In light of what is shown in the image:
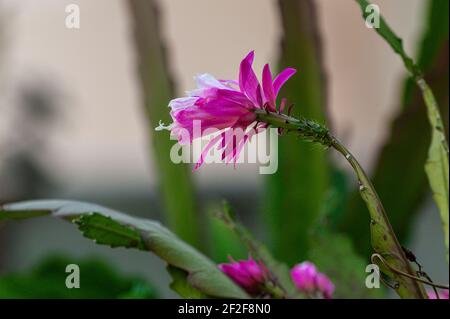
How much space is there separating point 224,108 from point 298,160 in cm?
28

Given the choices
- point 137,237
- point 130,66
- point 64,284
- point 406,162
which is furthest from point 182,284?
point 130,66

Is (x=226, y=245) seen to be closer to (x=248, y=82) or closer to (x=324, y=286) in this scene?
(x=324, y=286)

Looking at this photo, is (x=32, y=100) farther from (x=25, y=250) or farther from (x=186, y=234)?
(x=186, y=234)

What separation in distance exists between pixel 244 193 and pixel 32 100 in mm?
418

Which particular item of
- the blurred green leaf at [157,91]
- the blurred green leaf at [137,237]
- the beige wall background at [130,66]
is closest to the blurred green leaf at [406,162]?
the blurred green leaf at [157,91]

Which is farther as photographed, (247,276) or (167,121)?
(167,121)

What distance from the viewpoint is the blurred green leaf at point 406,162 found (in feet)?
1.54

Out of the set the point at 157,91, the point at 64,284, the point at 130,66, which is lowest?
the point at 64,284

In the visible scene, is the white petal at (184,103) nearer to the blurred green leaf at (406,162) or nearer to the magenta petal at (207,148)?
the magenta petal at (207,148)

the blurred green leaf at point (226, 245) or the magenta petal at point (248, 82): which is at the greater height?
A: the magenta petal at point (248, 82)

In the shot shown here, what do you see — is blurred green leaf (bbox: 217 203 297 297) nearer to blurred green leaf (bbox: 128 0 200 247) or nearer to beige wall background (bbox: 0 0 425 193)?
blurred green leaf (bbox: 128 0 200 247)

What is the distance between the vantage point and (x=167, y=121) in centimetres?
51

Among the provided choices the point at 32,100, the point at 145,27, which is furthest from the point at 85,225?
the point at 32,100

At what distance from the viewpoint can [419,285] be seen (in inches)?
10.0
